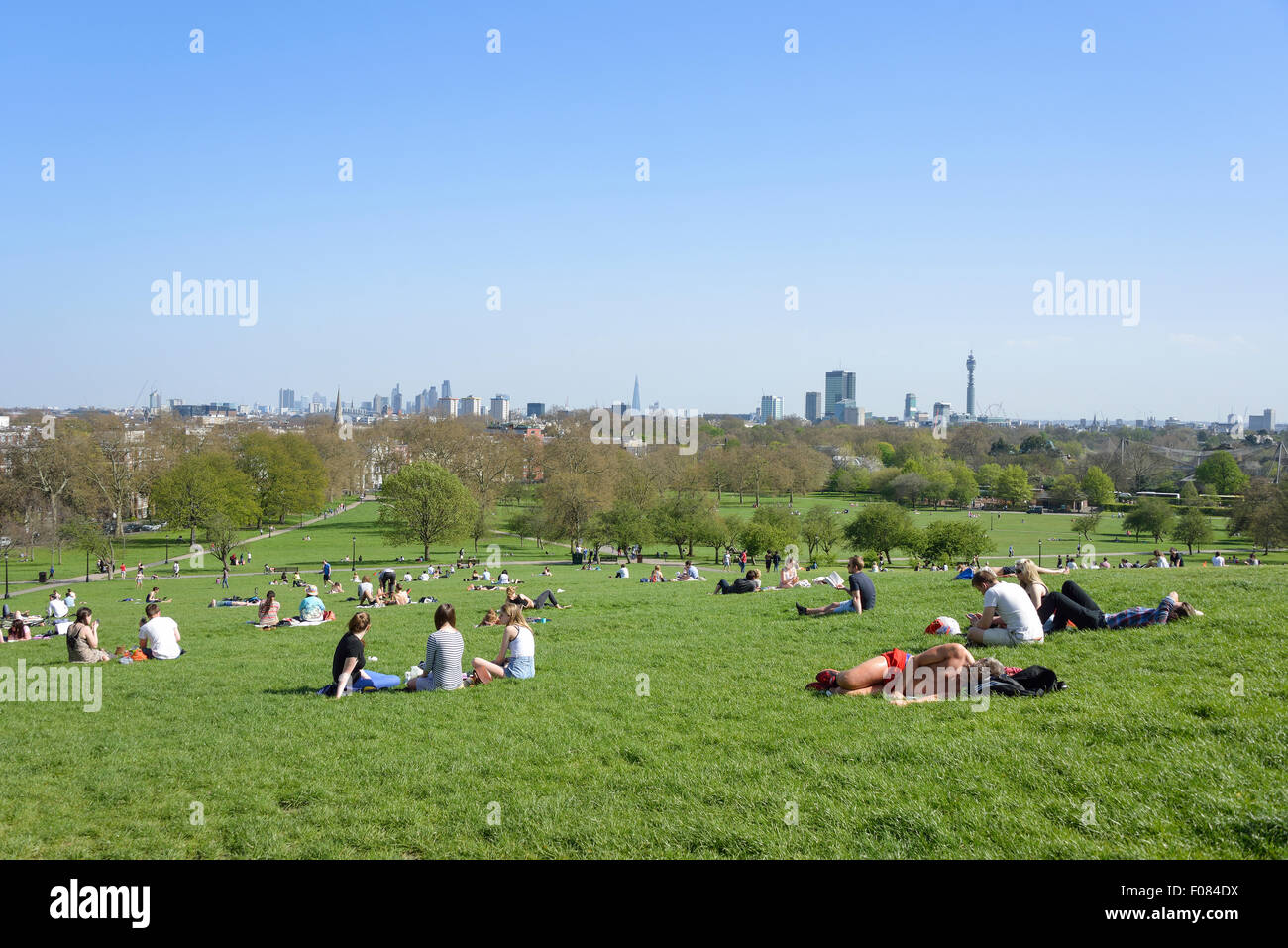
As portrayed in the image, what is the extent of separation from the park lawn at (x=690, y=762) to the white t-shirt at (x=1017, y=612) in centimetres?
26

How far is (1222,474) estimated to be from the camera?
117875 millimetres

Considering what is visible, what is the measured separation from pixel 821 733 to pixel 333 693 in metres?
5.98

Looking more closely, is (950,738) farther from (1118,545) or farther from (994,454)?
(994,454)

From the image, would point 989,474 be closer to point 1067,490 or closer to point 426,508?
point 1067,490

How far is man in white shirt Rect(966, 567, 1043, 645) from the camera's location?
10227 millimetres

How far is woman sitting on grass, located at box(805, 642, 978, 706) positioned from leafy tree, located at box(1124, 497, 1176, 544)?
3088 inches

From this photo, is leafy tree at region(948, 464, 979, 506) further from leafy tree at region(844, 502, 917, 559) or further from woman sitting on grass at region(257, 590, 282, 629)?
woman sitting on grass at region(257, 590, 282, 629)

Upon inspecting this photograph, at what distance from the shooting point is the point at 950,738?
23.0 feet

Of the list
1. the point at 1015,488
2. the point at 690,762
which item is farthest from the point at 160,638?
the point at 1015,488

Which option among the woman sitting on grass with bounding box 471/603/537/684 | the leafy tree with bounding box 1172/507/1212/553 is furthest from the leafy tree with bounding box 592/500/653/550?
the woman sitting on grass with bounding box 471/603/537/684

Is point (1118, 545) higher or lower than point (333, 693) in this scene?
lower

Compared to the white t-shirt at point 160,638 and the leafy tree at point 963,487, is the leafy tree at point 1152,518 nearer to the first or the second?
the leafy tree at point 963,487

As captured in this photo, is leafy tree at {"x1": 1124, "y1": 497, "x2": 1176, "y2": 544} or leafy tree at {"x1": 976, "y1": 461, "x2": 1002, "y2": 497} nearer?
leafy tree at {"x1": 1124, "y1": 497, "x2": 1176, "y2": 544}
